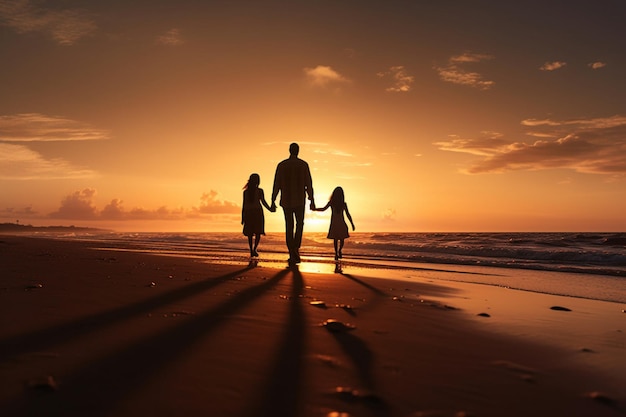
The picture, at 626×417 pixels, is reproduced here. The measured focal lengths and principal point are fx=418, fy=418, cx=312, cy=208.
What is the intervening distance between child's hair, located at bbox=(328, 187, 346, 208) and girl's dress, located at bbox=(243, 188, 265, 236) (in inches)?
106

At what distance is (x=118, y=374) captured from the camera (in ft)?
7.50

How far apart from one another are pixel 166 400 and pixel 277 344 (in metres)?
1.16

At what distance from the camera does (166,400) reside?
6.55 feet

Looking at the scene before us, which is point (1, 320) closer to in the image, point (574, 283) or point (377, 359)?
point (377, 359)

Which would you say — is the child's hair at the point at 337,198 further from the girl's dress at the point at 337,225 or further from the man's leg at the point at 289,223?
the man's leg at the point at 289,223

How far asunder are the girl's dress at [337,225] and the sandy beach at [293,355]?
9.11 metres

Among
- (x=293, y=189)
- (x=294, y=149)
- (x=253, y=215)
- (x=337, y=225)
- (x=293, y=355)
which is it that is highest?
(x=294, y=149)

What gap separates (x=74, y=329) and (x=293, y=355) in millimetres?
1721

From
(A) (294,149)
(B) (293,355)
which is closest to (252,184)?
(A) (294,149)

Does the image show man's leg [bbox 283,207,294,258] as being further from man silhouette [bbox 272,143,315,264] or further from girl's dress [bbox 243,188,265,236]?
girl's dress [bbox 243,188,265,236]

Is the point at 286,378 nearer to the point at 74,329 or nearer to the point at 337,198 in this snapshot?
the point at 74,329

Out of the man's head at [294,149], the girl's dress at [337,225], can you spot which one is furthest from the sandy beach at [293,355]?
the girl's dress at [337,225]

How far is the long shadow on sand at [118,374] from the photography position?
6.09 ft

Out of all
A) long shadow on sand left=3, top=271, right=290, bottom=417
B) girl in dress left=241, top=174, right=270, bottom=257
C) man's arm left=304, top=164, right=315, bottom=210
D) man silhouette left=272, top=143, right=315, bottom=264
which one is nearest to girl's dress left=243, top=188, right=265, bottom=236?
girl in dress left=241, top=174, right=270, bottom=257
